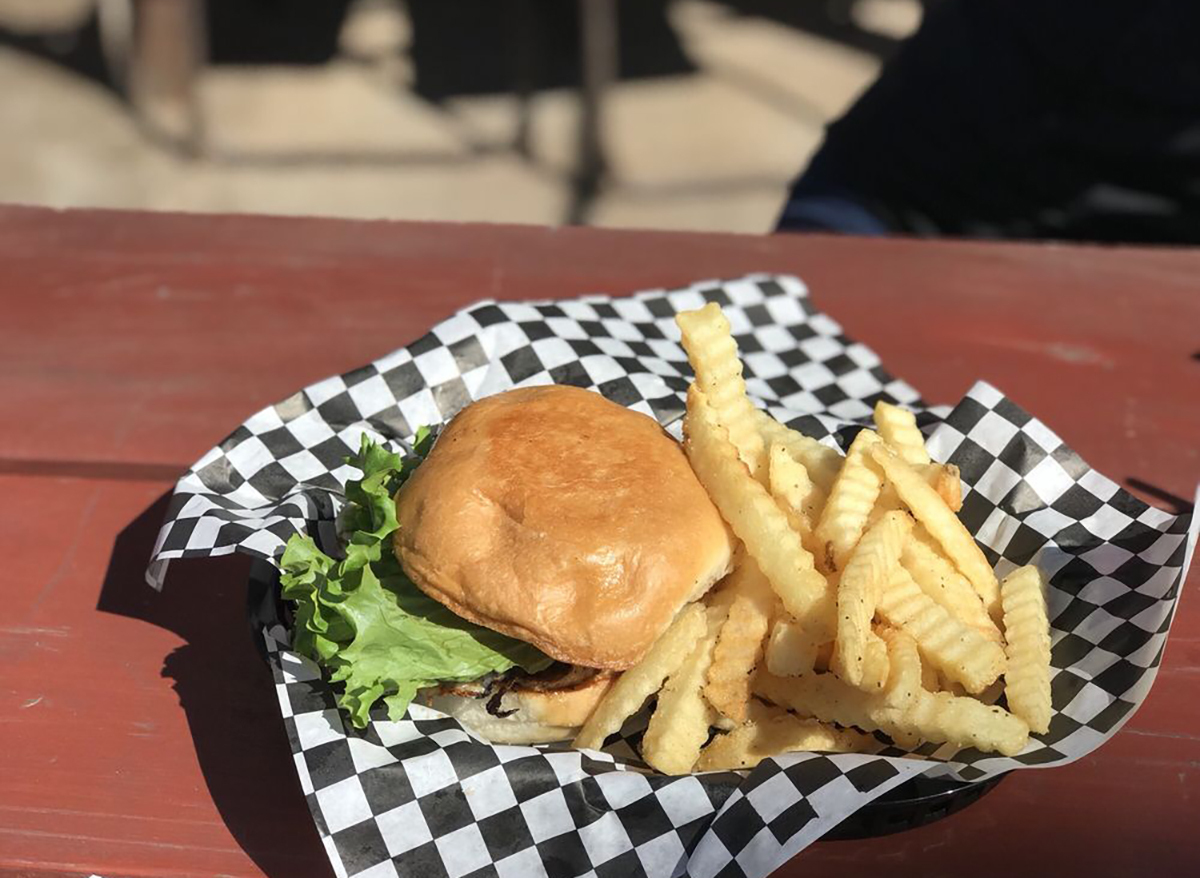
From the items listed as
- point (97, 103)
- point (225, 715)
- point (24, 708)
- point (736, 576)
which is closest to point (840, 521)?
point (736, 576)

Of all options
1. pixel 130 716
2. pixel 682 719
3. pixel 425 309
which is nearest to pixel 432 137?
pixel 425 309

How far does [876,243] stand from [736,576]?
1.48 meters

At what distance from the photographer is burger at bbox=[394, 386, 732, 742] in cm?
164

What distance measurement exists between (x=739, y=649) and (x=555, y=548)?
0.91 feet

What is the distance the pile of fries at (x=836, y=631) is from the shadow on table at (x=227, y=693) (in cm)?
41

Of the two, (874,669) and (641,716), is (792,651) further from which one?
(641,716)

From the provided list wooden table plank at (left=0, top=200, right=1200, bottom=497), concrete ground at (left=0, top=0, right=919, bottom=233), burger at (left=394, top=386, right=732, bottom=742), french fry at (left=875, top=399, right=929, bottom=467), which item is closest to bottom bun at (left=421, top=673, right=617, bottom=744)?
burger at (left=394, top=386, right=732, bottom=742)

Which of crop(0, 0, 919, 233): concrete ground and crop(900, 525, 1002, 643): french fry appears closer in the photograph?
crop(900, 525, 1002, 643): french fry

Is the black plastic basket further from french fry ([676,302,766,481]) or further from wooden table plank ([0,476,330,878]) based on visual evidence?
wooden table plank ([0,476,330,878])

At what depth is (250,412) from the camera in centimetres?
244

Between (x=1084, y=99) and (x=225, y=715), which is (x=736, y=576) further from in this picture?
(x=1084, y=99)

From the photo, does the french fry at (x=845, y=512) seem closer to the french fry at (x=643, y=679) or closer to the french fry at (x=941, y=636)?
the french fry at (x=941, y=636)

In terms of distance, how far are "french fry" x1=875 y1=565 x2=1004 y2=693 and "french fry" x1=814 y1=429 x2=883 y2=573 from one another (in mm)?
74

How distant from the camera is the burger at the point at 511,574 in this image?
164 cm
